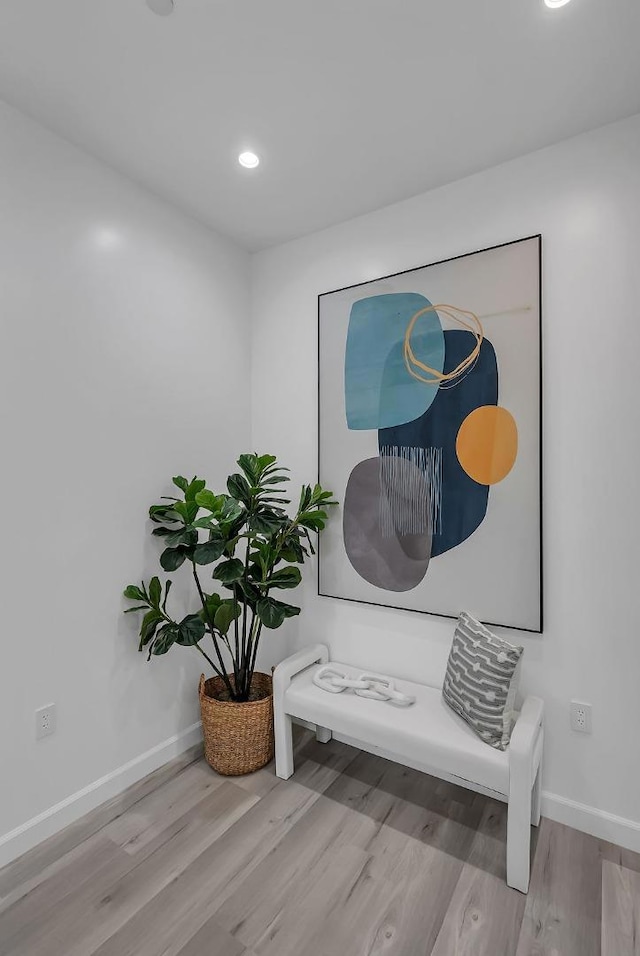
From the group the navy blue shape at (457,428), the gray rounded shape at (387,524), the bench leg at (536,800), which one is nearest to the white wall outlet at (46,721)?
the gray rounded shape at (387,524)

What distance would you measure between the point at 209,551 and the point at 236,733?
89 cm

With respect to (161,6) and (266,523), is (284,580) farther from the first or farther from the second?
(161,6)

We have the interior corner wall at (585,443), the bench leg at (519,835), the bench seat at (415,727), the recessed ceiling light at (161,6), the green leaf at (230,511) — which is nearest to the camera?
the recessed ceiling light at (161,6)

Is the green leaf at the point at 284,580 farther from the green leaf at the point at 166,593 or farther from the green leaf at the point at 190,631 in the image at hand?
the green leaf at the point at 166,593

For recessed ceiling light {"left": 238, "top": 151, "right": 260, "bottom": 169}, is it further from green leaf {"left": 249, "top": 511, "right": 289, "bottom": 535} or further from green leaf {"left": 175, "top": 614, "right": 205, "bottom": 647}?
green leaf {"left": 175, "top": 614, "right": 205, "bottom": 647}

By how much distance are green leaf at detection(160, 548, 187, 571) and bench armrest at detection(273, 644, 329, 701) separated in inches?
27.1

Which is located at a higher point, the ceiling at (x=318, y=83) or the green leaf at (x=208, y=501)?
the ceiling at (x=318, y=83)

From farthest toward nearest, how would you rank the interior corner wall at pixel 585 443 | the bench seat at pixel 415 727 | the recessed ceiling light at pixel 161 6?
the interior corner wall at pixel 585 443
the bench seat at pixel 415 727
the recessed ceiling light at pixel 161 6

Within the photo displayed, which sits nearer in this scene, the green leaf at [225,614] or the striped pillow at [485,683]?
the striped pillow at [485,683]

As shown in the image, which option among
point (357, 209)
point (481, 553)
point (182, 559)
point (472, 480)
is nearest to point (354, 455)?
point (472, 480)

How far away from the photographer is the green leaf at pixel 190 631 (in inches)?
86.8

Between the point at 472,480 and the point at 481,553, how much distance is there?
324 millimetres

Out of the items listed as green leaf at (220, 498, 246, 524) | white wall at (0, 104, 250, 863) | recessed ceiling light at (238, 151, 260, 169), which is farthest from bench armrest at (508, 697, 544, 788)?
recessed ceiling light at (238, 151, 260, 169)

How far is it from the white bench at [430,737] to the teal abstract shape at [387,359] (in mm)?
1283
